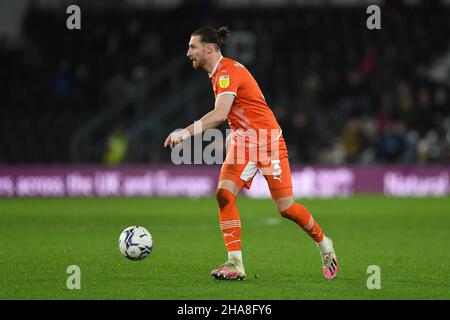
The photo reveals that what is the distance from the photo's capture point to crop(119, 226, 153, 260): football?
9.68 metres

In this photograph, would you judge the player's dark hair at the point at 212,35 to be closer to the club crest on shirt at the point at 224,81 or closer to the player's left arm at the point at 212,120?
the club crest on shirt at the point at 224,81

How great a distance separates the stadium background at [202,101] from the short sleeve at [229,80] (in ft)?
30.8

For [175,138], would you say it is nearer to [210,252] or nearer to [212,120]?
[212,120]

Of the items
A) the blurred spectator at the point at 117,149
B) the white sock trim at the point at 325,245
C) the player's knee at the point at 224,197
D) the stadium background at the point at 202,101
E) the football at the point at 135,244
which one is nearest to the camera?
→ the player's knee at the point at 224,197

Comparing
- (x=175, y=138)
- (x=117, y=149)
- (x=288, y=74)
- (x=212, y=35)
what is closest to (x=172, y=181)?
(x=117, y=149)

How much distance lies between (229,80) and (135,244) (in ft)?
6.47

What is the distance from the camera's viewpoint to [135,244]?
9688 mm

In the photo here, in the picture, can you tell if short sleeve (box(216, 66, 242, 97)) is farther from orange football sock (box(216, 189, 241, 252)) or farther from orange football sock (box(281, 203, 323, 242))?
orange football sock (box(281, 203, 323, 242))

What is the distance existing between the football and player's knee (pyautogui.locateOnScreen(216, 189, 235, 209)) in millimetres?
1012

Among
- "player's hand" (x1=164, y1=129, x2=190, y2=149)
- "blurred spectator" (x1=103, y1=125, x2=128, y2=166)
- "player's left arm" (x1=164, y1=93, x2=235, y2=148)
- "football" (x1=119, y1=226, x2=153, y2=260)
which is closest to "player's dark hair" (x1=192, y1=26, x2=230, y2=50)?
"player's left arm" (x1=164, y1=93, x2=235, y2=148)

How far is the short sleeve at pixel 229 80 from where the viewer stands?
29.6 ft

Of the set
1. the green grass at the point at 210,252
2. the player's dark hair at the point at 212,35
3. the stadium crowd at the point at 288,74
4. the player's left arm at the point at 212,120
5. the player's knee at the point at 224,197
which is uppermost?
the stadium crowd at the point at 288,74

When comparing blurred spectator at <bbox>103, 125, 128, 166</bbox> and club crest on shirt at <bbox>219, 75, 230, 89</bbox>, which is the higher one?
blurred spectator at <bbox>103, 125, 128, 166</bbox>

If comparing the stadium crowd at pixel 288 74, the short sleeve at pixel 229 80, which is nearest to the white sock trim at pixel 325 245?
the short sleeve at pixel 229 80
